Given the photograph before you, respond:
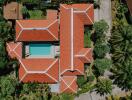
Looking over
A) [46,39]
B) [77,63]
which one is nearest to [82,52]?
[77,63]

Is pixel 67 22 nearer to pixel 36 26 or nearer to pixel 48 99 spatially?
pixel 36 26

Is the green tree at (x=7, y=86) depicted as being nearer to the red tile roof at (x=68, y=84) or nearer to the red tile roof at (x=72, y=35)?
the red tile roof at (x=68, y=84)

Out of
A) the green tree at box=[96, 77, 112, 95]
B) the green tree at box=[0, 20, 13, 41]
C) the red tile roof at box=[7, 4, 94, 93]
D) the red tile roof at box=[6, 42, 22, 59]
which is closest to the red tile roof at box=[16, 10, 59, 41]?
the red tile roof at box=[7, 4, 94, 93]

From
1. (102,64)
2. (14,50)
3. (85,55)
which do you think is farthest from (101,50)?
(14,50)

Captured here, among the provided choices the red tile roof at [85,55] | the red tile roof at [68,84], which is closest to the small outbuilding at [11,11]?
the red tile roof at [85,55]

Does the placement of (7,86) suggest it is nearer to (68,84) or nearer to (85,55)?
(68,84)

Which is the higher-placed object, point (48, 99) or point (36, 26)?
point (36, 26)

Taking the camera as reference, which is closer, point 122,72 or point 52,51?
point 122,72
